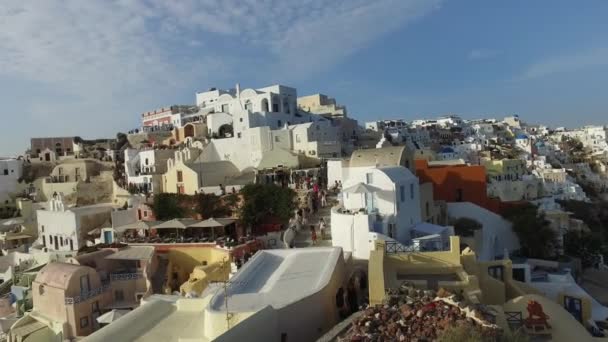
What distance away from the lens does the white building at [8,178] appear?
4672cm

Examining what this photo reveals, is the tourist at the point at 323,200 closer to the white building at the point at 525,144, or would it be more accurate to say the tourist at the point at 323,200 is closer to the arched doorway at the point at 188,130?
the arched doorway at the point at 188,130

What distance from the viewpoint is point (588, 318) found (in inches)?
654

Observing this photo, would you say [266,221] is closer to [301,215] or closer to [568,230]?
[301,215]

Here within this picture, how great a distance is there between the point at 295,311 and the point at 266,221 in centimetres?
1631

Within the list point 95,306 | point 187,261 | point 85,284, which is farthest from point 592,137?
point 85,284

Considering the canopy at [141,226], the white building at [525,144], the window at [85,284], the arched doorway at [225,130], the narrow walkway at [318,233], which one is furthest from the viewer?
the white building at [525,144]

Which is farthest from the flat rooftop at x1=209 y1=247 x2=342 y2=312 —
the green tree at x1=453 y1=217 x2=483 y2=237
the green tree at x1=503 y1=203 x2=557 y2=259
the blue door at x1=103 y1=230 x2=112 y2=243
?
the green tree at x1=503 y1=203 x2=557 y2=259

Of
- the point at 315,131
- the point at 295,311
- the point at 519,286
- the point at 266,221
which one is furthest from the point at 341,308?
the point at 315,131

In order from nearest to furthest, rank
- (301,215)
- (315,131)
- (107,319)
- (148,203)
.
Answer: (107,319)
(301,215)
(148,203)
(315,131)

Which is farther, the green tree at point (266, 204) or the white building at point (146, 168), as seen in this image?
the white building at point (146, 168)

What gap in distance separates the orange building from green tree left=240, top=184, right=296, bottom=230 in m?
7.68

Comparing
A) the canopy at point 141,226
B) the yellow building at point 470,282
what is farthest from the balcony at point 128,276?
the yellow building at point 470,282

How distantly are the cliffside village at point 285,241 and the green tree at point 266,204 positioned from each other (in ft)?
0.34

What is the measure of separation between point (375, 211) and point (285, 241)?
4.34m
